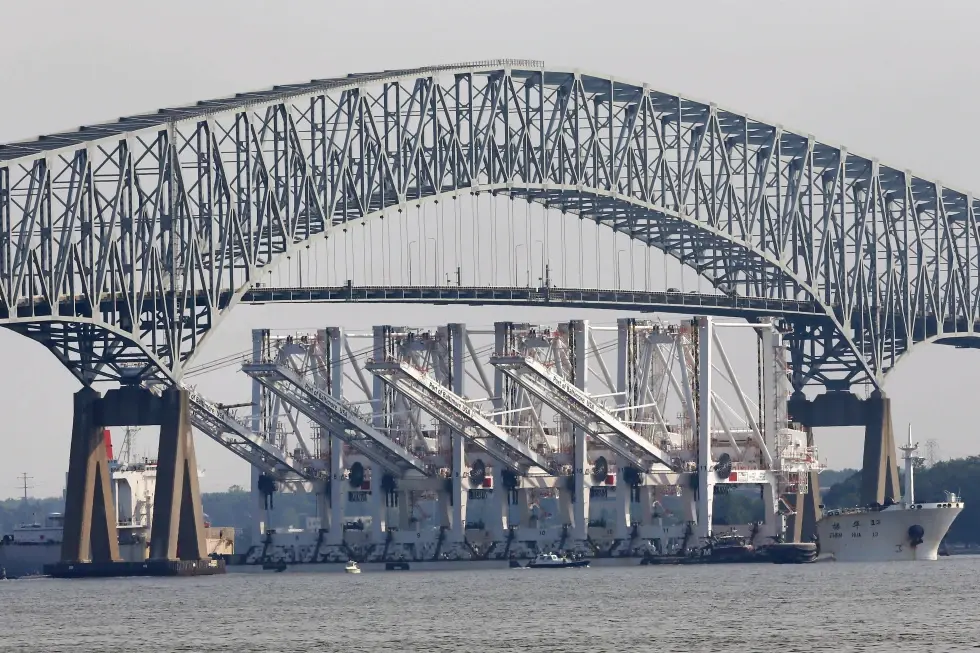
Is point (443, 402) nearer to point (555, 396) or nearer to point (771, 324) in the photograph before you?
point (555, 396)

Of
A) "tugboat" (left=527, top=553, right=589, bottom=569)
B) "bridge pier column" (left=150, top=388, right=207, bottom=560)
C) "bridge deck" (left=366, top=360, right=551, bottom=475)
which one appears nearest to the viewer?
"bridge pier column" (left=150, top=388, right=207, bottom=560)

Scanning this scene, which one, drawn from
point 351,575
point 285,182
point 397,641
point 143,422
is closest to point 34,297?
point 143,422

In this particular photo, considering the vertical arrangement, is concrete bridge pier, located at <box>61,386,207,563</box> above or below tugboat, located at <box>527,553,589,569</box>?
above

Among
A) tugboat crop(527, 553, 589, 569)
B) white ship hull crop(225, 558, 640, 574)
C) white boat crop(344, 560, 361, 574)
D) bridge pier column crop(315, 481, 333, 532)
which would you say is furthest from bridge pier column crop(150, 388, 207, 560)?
bridge pier column crop(315, 481, 333, 532)

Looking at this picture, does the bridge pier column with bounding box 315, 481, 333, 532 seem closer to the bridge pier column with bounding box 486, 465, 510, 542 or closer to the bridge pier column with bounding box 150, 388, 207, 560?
the bridge pier column with bounding box 486, 465, 510, 542

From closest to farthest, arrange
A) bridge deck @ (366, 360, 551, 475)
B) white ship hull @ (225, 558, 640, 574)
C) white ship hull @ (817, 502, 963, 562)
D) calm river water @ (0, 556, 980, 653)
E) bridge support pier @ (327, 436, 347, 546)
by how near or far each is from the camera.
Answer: calm river water @ (0, 556, 980, 653), bridge deck @ (366, 360, 551, 475), white ship hull @ (817, 502, 963, 562), white ship hull @ (225, 558, 640, 574), bridge support pier @ (327, 436, 347, 546)

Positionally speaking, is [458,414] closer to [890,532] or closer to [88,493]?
[890,532]

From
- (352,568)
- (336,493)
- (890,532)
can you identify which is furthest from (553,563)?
(890,532)
